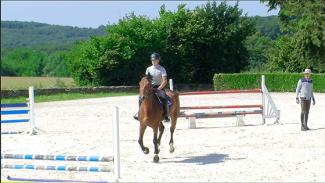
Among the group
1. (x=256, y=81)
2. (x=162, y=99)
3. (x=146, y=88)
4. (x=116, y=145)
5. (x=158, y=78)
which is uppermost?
(x=158, y=78)

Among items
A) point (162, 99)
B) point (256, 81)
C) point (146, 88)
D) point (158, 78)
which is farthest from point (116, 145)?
point (256, 81)

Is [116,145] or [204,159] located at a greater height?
[116,145]

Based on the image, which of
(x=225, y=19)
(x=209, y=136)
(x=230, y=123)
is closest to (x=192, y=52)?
(x=225, y=19)

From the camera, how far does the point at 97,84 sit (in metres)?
46.7

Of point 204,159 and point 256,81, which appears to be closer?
point 204,159

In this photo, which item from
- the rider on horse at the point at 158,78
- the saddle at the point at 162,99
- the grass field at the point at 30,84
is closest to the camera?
the saddle at the point at 162,99

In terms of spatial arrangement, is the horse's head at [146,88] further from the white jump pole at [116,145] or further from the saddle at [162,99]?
the white jump pole at [116,145]

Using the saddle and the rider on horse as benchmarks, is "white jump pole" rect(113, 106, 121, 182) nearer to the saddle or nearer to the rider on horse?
the saddle

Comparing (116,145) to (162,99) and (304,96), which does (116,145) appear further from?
(304,96)

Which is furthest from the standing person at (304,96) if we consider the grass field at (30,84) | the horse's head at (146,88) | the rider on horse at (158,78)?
the grass field at (30,84)

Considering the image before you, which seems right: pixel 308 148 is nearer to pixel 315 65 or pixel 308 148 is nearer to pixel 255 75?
pixel 255 75

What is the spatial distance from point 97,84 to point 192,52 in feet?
28.5

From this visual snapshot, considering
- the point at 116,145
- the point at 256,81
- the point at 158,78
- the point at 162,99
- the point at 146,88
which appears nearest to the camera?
the point at 116,145

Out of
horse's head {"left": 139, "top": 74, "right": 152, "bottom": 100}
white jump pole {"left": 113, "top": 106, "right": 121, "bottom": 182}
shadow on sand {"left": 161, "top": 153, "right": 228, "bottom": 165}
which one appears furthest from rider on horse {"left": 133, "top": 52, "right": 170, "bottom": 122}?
white jump pole {"left": 113, "top": 106, "right": 121, "bottom": 182}
